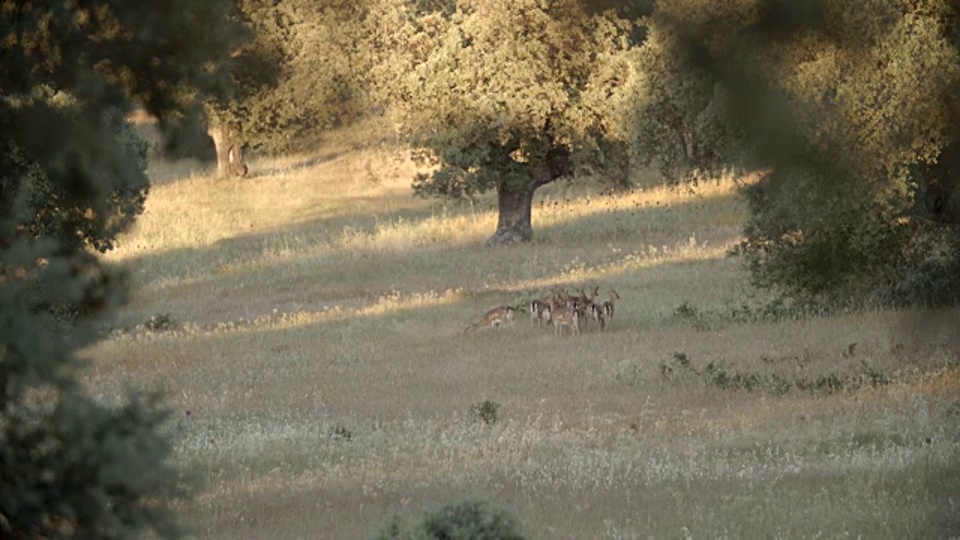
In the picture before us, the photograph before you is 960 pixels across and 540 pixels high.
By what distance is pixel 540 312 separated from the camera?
23359mm

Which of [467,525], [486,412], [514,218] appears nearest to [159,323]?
[514,218]

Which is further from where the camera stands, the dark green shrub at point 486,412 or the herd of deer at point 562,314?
the herd of deer at point 562,314

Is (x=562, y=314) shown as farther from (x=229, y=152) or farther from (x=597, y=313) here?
(x=229, y=152)

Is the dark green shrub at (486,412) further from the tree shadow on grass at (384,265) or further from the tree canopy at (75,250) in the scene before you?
the tree shadow on grass at (384,265)

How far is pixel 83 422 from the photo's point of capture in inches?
231

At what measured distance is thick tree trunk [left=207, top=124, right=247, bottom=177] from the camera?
5281 cm

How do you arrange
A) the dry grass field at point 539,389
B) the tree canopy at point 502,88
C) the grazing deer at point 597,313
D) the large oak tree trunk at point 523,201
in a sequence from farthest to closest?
the large oak tree trunk at point 523,201
the tree canopy at point 502,88
the grazing deer at point 597,313
the dry grass field at point 539,389

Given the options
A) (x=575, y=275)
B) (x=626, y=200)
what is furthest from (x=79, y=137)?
(x=626, y=200)

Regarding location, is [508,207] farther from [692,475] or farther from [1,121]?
[1,121]

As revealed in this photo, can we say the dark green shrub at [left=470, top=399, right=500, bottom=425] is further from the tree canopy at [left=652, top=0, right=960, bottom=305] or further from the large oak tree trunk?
the large oak tree trunk

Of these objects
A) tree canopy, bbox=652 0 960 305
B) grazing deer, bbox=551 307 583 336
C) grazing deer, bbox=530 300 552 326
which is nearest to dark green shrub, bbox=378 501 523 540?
tree canopy, bbox=652 0 960 305

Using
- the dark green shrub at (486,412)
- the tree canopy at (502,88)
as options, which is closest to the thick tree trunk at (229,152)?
the tree canopy at (502,88)

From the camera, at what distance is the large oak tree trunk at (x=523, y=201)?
3591 cm

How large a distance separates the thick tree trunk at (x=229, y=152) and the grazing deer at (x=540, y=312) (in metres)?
30.6
